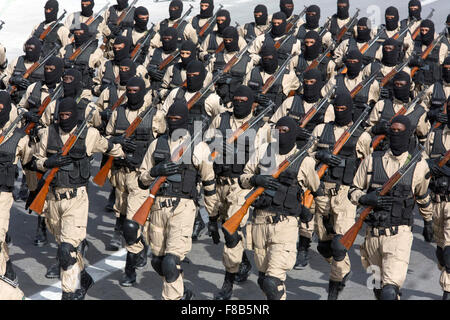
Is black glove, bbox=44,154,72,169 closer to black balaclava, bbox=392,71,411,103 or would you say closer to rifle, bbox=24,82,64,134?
rifle, bbox=24,82,64,134

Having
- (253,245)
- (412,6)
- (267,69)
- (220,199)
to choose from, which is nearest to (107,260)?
(220,199)

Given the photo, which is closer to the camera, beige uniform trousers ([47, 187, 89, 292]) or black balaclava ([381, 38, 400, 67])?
beige uniform trousers ([47, 187, 89, 292])

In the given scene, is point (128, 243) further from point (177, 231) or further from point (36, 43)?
point (36, 43)

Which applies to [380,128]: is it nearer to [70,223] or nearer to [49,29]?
[70,223]

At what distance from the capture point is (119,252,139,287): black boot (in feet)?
38.1

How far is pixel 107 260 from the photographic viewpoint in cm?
1251

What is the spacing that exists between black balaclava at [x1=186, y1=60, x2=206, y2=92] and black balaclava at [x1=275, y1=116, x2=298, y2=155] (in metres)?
3.30

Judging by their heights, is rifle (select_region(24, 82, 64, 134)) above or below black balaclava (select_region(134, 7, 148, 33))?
below

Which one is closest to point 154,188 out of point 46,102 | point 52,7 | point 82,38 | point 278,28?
point 46,102

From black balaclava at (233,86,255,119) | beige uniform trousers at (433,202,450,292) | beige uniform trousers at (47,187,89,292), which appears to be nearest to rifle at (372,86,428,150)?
beige uniform trousers at (433,202,450,292)

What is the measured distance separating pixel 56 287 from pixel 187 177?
2463 millimetres

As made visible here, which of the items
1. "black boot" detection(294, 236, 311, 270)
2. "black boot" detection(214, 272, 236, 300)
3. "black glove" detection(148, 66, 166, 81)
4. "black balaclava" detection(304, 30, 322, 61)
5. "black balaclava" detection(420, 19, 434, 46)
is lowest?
"black boot" detection(214, 272, 236, 300)

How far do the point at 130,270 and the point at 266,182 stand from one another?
2607 millimetres

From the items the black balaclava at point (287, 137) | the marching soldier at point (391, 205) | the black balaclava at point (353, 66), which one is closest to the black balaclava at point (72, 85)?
the black balaclava at point (287, 137)
